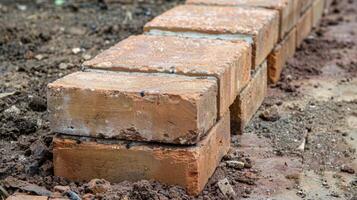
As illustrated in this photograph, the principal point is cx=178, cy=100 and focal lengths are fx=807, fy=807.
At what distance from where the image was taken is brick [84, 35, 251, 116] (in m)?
4.04

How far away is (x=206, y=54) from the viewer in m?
4.31

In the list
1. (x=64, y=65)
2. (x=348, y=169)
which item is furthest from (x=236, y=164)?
(x=64, y=65)

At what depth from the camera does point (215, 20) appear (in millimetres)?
5051

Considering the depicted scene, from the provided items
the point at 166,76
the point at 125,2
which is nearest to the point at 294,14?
the point at 125,2

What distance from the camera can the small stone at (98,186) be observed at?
373cm

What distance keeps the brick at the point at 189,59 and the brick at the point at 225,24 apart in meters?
0.15

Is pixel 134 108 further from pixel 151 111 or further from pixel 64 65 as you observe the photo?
pixel 64 65

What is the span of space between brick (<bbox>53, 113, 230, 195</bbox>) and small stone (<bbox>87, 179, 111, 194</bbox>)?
0.36 feet

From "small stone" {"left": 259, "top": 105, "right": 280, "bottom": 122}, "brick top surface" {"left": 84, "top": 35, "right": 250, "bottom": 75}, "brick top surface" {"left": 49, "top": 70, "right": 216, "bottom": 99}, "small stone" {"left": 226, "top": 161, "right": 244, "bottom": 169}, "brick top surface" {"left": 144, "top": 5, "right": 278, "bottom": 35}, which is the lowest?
"small stone" {"left": 226, "top": 161, "right": 244, "bottom": 169}

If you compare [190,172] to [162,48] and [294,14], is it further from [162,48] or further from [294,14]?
[294,14]

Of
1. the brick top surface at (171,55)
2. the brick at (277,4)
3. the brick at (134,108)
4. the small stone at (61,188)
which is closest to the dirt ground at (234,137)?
the small stone at (61,188)

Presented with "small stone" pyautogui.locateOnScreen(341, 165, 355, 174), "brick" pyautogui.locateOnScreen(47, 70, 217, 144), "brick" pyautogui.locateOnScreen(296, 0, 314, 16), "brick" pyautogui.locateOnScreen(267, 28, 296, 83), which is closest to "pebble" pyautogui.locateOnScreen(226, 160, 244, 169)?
"brick" pyautogui.locateOnScreen(47, 70, 217, 144)

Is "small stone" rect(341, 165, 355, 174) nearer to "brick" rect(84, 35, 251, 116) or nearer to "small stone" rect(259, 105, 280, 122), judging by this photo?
"brick" rect(84, 35, 251, 116)

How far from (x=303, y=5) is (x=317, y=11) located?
2.88ft
